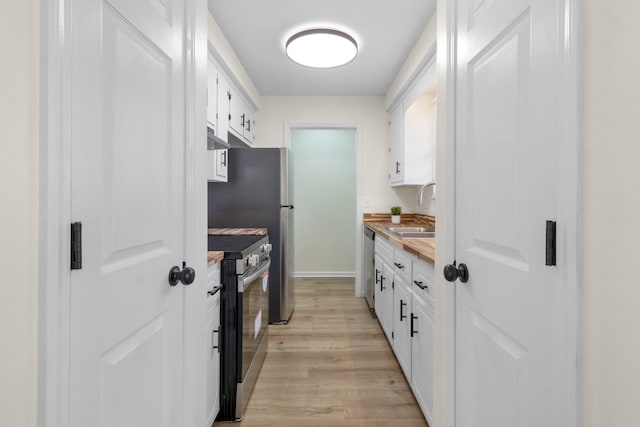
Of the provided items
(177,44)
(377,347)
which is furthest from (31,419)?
(377,347)

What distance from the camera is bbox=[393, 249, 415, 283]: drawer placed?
6.30ft

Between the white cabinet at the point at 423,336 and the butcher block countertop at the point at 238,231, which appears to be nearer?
the white cabinet at the point at 423,336

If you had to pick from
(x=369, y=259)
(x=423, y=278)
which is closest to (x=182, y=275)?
(x=423, y=278)

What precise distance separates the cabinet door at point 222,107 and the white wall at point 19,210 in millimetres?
2096

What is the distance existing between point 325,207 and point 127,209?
14.4 ft

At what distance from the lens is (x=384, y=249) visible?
8.91ft

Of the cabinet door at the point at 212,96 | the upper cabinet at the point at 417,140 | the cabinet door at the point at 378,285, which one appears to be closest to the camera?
the cabinet door at the point at 212,96

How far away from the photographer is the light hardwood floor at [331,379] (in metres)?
1.76

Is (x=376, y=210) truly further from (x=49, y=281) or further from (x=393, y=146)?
(x=49, y=281)

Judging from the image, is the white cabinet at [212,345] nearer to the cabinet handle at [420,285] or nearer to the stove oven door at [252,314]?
the stove oven door at [252,314]

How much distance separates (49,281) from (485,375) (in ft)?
3.57

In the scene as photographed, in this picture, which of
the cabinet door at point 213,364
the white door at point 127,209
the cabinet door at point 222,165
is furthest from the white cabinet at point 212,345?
the cabinet door at point 222,165

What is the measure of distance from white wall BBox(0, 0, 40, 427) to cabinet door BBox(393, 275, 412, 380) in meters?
1.69

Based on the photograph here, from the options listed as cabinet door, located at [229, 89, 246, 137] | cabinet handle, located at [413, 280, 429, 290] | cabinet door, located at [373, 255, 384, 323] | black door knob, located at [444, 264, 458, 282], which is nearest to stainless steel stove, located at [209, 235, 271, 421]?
cabinet handle, located at [413, 280, 429, 290]
